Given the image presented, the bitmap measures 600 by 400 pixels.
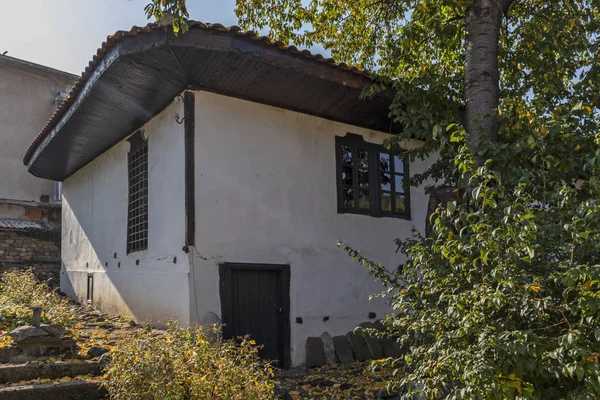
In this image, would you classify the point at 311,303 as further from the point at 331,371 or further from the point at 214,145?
the point at 214,145

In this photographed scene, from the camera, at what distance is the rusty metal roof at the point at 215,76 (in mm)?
5879

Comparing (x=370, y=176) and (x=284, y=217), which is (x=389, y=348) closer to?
(x=284, y=217)

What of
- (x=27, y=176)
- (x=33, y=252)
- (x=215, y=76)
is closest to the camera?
(x=215, y=76)

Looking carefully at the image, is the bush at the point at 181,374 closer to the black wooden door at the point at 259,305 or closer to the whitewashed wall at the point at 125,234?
the whitewashed wall at the point at 125,234

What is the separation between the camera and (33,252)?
47.3 feet

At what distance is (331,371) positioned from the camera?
6.92m

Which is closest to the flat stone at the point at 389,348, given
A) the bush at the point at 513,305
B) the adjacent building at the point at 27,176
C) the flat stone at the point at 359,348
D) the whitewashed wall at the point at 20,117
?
the flat stone at the point at 359,348

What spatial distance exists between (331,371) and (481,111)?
12.6 ft

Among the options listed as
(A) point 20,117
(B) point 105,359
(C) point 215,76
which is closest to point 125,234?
(C) point 215,76

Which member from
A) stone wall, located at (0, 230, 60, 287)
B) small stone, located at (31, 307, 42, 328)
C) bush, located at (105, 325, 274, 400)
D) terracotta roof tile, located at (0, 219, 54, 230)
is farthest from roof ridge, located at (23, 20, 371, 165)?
stone wall, located at (0, 230, 60, 287)

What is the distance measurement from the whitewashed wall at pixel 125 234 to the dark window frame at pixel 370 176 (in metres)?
2.54

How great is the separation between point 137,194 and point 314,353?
3889 mm

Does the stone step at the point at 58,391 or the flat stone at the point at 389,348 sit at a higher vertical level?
the stone step at the point at 58,391

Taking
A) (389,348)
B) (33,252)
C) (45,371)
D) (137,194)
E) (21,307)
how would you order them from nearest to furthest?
Result: (45,371)
(21,307)
(389,348)
(137,194)
(33,252)
